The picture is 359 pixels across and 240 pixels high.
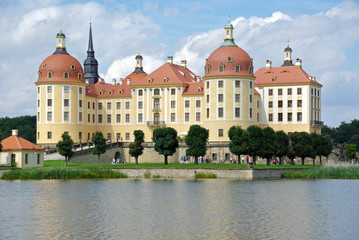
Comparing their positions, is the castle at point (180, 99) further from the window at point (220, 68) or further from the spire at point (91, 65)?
the spire at point (91, 65)

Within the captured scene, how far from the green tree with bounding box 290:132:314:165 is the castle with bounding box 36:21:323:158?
11.3 m

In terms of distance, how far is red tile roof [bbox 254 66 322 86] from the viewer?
99.8 meters

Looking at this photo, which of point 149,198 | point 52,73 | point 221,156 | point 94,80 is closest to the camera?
point 149,198

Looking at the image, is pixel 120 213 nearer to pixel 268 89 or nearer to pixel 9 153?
pixel 9 153

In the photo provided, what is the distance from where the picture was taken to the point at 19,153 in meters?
70.4

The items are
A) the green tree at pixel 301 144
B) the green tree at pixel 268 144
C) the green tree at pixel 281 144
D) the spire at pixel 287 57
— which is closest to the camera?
the green tree at pixel 268 144

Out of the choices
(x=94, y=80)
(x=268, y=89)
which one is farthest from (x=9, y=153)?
(x=94, y=80)

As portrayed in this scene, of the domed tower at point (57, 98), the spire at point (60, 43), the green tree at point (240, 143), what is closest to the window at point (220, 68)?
the green tree at point (240, 143)

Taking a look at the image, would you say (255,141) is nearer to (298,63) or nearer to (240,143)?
(240,143)

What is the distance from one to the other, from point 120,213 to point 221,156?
172ft

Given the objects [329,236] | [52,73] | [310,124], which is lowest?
[329,236]

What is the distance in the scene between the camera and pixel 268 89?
101188 millimetres

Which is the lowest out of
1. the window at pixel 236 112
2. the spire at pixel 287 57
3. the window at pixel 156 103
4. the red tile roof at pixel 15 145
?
the red tile roof at pixel 15 145

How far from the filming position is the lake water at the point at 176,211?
102ft
